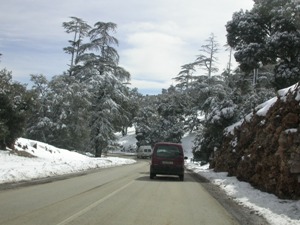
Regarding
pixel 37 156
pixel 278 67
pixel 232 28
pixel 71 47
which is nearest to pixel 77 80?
pixel 71 47

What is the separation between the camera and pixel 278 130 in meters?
14.8

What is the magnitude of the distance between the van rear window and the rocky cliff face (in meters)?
3.16

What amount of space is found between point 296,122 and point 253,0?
1793 centimetres

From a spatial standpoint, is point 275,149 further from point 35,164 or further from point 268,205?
point 35,164

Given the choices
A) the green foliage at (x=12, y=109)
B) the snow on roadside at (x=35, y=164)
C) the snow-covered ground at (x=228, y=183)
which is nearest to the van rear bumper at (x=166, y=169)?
the snow-covered ground at (x=228, y=183)

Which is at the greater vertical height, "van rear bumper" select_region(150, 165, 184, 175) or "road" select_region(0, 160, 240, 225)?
"van rear bumper" select_region(150, 165, 184, 175)

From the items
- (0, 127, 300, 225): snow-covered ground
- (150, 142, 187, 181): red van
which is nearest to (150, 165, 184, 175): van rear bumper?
(150, 142, 187, 181): red van

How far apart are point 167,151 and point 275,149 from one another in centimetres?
925

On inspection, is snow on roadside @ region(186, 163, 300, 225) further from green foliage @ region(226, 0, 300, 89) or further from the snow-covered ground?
green foliage @ region(226, 0, 300, 89)

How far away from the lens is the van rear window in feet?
76.7

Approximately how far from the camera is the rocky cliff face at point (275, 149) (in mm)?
12484

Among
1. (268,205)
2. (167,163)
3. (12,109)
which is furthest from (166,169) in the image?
(12,109)

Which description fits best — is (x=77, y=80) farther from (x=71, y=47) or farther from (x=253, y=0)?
(x=253, y=0)

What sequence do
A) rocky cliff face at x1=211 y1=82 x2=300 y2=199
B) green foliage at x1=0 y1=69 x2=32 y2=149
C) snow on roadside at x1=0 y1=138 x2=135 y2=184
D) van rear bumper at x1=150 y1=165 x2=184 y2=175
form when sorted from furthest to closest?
green foliage at x1=0 y1=69 x2=32 y2=149 → van rear bumper at x1=150 y1=165 x2=184 y2=175 → snow on roadside at x1=0 y1=138 x2=135 y2=184 → rocky cliff face at x1=211 y1=82 x2=300 y2=199
